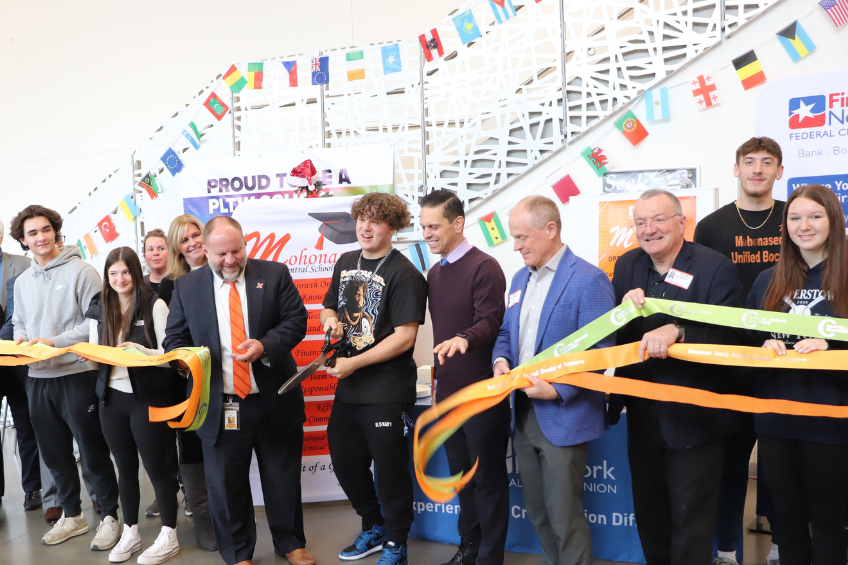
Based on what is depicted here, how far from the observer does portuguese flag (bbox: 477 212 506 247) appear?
5031 millimetres

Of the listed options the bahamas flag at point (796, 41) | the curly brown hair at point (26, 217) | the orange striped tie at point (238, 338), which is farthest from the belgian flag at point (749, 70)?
the curly brown hair at point (26, 217)

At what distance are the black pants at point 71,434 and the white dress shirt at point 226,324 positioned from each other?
123cm

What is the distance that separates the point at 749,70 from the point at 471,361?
3159 millimetres

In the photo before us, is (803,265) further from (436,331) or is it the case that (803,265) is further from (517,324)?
(436,331)

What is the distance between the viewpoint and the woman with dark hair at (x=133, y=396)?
3260 millimetres

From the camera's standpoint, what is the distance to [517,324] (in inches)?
102

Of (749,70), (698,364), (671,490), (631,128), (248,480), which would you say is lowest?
(248,480)

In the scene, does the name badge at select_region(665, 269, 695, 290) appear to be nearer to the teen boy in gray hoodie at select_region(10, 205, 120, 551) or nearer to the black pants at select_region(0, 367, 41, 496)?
the teen boy in gray hoodie at select_region(10, 205, 120, 551)

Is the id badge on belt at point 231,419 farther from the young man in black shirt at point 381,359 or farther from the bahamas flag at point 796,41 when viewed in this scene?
the bahamas flag at point 796,41

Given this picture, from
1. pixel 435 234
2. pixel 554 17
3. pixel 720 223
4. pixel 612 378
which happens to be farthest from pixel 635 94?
pixel 612 378

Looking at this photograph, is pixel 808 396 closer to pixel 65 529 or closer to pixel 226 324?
pixel 226 324

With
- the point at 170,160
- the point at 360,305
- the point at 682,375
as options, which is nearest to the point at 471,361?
the point at 360,305

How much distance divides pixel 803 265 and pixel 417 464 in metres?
1.71

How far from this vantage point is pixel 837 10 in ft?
13.2
